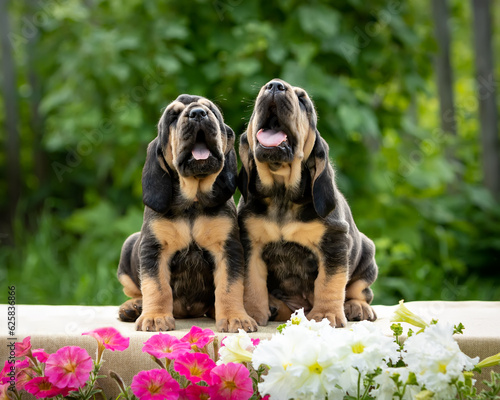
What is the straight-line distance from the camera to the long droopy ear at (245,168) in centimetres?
382

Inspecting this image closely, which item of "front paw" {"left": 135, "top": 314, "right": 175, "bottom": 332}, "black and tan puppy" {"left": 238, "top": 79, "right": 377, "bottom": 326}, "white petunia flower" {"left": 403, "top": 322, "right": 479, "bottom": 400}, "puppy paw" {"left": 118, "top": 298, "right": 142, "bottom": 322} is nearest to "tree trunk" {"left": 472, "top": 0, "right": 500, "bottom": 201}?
"black and tan puppy" {"left": 238, "top": 79, "right": 377, "bottom": 326}

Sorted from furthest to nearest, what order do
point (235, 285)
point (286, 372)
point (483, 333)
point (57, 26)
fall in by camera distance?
point (57, 26) → point (235, 285) → point (483, 333) → point (286, 372)

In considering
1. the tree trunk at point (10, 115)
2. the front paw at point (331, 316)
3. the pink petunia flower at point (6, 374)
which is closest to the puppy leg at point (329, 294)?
the front paw at point (331, 316)

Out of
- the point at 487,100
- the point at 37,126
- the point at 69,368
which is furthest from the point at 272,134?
the point at 37,126

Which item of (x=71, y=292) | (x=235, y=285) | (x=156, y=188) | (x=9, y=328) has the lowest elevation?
(x=71, y=292)

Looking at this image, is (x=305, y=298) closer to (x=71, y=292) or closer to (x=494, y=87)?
(x=71, y=292)

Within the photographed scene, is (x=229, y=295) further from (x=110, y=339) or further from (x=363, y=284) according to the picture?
(x=363, y=284)

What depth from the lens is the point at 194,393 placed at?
9.46 ft

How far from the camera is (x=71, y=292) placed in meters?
7.11

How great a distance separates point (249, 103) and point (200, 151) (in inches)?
109

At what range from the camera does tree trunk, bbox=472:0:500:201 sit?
8406 millimetres

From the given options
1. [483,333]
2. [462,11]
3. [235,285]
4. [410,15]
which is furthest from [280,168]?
[462,11]

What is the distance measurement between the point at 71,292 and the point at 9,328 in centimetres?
353

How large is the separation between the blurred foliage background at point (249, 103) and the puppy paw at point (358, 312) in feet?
8.96
